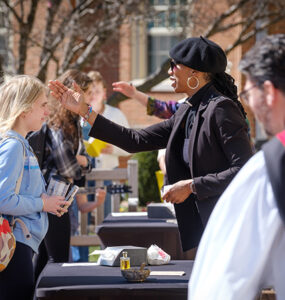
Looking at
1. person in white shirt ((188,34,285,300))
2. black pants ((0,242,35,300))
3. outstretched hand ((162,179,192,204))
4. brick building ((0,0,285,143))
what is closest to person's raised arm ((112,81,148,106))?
outstretched hand ((162,179,192,204))

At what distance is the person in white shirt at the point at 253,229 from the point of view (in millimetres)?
2129

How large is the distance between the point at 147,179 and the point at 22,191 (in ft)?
32.3

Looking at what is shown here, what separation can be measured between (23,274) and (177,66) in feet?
4.59

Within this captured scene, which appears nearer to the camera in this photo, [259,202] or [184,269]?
[259,202]

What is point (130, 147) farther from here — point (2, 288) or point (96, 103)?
point (96, 103)

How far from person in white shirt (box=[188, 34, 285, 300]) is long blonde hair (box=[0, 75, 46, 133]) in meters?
2.08

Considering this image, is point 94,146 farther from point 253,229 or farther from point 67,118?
point 253,229

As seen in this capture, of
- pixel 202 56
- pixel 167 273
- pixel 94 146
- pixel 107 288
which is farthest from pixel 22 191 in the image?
pixel 94 146

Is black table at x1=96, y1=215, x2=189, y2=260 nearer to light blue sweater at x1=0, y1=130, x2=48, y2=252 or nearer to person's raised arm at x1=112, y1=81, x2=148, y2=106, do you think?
person's raised arm at x1=112, y1=81, x2=148, y2=106

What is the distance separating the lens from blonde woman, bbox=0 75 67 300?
3846mm

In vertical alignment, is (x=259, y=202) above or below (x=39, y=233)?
above

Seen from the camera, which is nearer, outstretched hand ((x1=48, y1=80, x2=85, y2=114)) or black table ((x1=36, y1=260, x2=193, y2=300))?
black table ((x1=36, y1=260, x2=193, y2=300))

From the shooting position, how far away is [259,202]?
2.14 meters

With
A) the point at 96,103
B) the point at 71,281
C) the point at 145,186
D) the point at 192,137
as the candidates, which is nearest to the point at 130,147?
the point at 192,137
